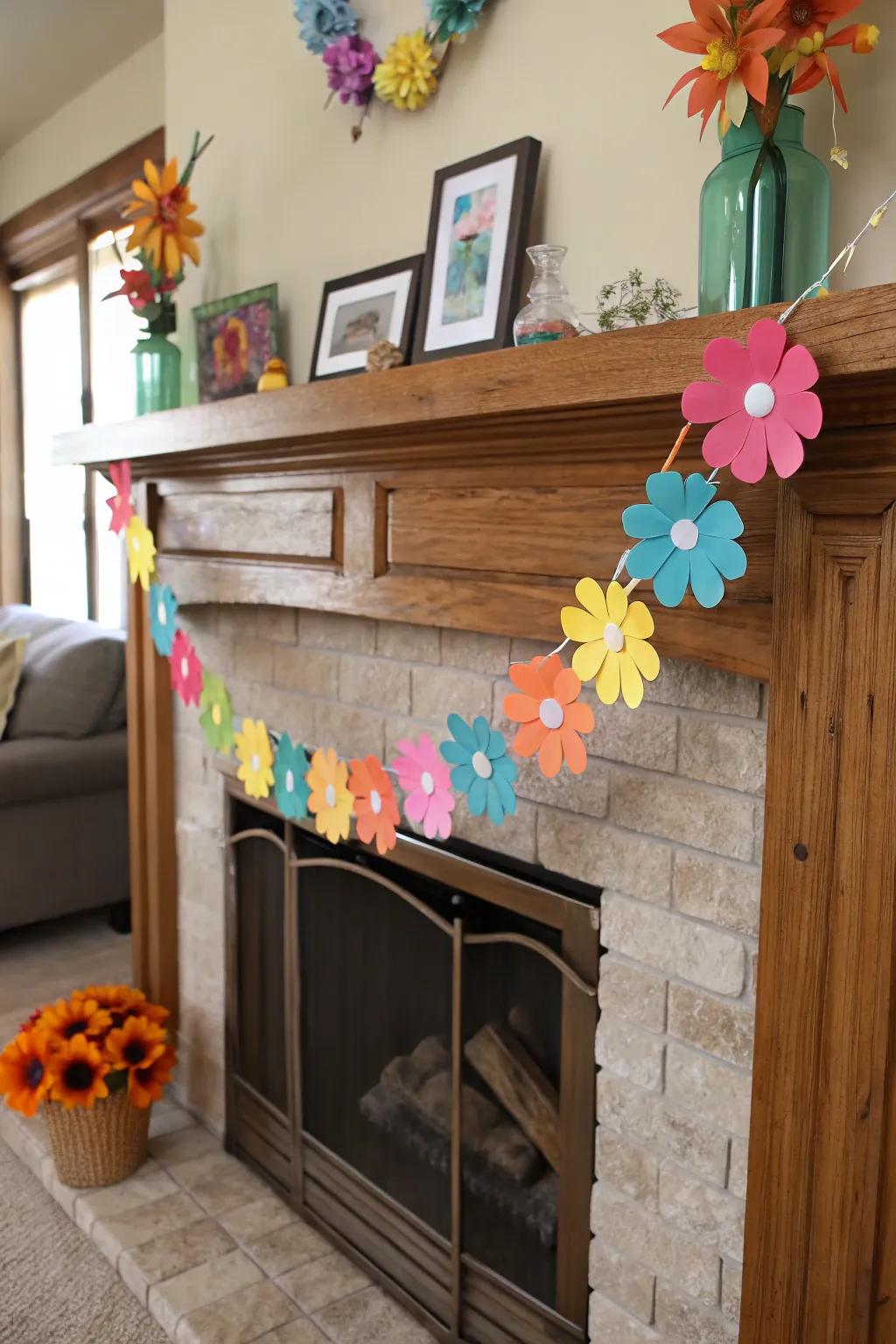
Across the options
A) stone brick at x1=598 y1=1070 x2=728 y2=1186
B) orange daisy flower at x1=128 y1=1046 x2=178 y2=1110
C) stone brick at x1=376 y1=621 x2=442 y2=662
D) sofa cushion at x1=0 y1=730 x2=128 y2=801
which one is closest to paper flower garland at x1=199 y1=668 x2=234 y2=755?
stone brick at x1=376 y1=621 x2=442 y2=662

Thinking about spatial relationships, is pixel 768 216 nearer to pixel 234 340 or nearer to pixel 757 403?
pixel 757 403

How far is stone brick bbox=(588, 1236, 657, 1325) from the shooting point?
128 cm

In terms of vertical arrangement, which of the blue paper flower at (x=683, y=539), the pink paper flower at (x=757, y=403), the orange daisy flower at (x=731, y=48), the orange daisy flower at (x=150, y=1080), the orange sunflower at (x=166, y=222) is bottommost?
the orange daisy flower at (x=150, y=1080)

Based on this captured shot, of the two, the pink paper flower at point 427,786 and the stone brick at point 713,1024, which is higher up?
the pink paper flower at point 427,786

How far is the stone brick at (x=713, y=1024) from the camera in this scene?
1.15 meters

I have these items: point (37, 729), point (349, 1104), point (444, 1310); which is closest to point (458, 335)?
point (349, 1104)

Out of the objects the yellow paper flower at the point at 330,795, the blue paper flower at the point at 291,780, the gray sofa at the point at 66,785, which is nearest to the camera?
the yellow paper flower at the point at 330,795

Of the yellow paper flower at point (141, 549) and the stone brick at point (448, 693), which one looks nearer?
the stone brick at point (448, 693)

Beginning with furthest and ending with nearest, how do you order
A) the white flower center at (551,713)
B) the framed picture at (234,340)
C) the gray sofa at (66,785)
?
the gray sofa at (66,785)
the framed picture at (234,340)
the white flower center at (551,713)

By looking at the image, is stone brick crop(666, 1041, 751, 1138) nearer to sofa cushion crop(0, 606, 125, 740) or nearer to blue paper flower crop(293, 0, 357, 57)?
blue paper flower crop(293, 0, 357, 57)

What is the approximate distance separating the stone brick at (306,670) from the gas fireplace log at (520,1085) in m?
0.59

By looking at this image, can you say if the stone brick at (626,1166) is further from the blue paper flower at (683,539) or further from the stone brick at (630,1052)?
the blue paper flower at (683,539)

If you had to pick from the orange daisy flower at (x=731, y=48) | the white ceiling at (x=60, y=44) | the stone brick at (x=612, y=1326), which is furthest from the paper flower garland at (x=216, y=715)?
the white ceiling at (x=60, y=44)

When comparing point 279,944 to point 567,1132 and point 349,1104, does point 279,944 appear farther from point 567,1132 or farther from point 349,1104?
point 567,1132
